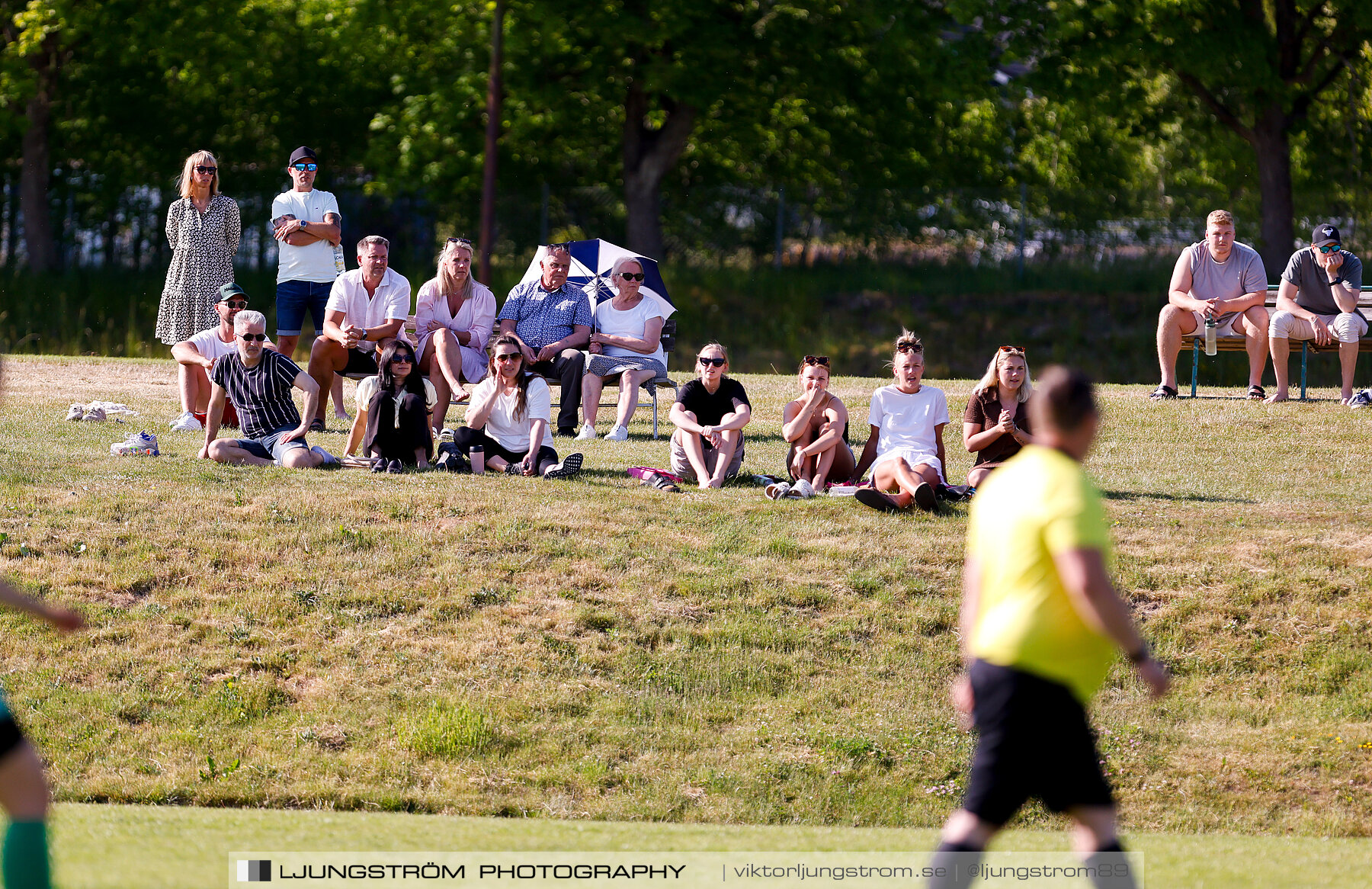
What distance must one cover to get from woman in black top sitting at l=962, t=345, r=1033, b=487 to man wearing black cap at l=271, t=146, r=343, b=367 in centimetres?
556

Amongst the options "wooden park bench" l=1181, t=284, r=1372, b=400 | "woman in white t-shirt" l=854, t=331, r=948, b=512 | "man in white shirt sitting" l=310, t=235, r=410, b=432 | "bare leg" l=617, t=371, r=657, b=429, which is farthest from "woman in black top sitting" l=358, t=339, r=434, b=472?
"wooden park bench" l=1181, t=284, r=1372, b=400

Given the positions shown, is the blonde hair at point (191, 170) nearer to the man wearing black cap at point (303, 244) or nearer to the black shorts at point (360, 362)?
the man wearing black cap at point (303, 244)

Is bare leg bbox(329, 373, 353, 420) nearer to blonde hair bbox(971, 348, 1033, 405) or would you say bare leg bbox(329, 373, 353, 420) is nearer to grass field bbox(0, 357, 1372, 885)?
grass field bbox(0, 357, 1372, 885)

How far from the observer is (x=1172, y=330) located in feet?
44.6

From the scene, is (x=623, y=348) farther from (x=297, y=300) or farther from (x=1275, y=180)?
(x=1275, y=180)

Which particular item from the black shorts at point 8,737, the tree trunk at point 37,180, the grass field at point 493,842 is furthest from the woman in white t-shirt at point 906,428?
the tree trunk at point 37,180

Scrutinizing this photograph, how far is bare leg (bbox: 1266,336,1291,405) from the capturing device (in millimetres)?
13195

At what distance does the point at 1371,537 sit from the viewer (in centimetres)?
979

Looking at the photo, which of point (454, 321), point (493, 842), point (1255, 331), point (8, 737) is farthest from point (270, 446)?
point (1255, 331)

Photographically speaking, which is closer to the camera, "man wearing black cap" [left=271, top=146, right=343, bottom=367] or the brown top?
the brown top

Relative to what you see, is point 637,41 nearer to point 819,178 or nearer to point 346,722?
point 819,178

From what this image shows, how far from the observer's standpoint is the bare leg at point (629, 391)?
12.4 meters

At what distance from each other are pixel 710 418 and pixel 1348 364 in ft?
21.3

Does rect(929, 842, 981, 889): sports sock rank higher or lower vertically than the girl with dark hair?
lower
